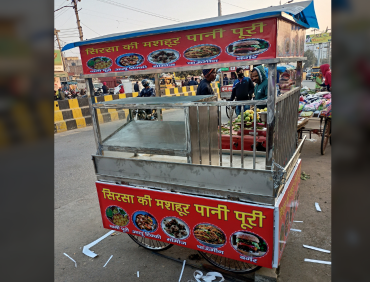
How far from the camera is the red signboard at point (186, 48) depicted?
5.65 ft

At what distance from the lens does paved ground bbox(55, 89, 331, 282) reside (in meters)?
2.58

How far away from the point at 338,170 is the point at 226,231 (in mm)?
1692

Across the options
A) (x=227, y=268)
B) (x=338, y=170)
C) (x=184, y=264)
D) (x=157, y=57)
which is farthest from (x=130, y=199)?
(x=338, y=170)

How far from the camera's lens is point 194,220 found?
7.51ft

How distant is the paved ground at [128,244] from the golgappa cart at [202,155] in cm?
41

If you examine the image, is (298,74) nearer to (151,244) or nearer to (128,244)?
(151,244)

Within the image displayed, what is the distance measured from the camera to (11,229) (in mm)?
521

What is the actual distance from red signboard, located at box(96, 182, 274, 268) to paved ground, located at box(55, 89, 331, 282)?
0.41 metres

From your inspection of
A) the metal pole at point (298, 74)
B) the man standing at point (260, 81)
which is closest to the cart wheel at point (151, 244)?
the metal pole at point (298, 74)

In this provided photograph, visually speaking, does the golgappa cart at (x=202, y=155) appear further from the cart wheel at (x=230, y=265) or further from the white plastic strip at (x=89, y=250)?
the white plastic strip at (x=89, y=250)

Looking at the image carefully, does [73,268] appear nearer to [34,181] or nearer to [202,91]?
[34,181]

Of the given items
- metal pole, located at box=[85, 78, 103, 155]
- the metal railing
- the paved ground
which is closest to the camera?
the metal railing

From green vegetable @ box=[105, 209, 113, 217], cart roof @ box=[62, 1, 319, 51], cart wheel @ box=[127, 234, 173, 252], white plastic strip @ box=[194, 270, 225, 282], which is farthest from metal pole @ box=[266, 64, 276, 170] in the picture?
green vegetable @ box=[105, 209, 113, 217]

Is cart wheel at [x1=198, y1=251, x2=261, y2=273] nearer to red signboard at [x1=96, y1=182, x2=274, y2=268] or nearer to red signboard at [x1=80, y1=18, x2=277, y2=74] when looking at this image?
red signboard at [x1=96, y1=182, x2=274, y2=268]
